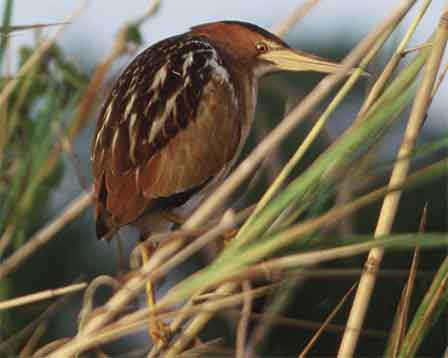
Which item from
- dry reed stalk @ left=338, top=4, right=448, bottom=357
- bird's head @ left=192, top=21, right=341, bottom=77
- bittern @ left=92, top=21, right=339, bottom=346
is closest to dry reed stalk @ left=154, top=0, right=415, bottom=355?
dry reed stalk @ left=338, top=4, right=448, bottom=357

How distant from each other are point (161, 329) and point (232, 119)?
532mm

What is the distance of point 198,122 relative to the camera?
184cm

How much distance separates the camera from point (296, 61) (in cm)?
203

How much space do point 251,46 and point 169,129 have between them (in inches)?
18.1

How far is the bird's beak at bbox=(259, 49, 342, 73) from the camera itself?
189 cm

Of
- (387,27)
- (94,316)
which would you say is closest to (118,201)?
(94,316)

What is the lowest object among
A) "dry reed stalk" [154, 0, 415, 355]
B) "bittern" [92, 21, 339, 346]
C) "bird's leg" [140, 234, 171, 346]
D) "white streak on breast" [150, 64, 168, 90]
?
"bird's leg" [140, 234, 171, 346]

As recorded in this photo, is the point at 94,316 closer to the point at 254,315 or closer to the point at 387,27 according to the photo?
the point at 254,315

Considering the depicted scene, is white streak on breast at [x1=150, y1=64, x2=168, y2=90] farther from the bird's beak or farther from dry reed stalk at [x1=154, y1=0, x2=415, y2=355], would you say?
dry reed stalk at [x1=154, y1=0, x2=415, y2=355]

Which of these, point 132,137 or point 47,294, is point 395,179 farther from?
point 132,137

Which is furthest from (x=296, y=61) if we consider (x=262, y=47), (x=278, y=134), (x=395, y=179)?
(x=278, y=134)

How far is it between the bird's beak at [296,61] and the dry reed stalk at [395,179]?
1.66 feet

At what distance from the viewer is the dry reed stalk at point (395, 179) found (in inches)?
49.5

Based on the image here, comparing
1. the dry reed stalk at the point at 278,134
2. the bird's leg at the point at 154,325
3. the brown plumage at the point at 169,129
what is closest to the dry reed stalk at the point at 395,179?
the dry reed stalk at the point at 278,134
